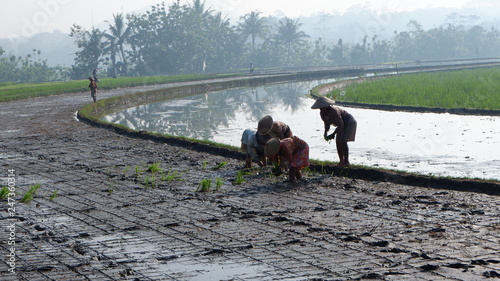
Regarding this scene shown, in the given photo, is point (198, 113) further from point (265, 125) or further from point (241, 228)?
point (241, 228)

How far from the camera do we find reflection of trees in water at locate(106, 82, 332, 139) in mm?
18703

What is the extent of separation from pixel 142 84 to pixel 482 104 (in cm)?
2595

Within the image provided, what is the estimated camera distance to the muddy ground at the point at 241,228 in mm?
4887

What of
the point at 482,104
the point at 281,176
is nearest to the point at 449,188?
the point at 281,176

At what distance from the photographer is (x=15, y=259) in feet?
17.2

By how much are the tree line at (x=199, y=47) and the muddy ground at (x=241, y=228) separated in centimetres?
5442

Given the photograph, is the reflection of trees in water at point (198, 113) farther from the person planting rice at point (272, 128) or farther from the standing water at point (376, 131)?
the person planting rice at point (272, 128)

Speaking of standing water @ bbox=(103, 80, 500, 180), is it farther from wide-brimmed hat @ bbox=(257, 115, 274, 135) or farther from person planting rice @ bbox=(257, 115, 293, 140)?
wide-brimmed hat @ bbox=(257, 115, 274, 135)

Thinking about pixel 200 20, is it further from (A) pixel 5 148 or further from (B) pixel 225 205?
(B) pixel 225 205

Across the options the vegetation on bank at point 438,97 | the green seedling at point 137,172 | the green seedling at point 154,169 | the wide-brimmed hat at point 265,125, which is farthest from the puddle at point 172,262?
the vegetation on bank at point 438,97

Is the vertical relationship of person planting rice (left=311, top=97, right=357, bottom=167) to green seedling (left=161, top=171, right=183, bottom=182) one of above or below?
above

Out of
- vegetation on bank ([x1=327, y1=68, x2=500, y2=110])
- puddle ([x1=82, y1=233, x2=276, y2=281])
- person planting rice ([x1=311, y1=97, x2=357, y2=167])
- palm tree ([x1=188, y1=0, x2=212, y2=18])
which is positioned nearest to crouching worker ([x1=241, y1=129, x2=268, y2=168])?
person planting rice ([x1=311, y1=97, x2=357, y2=167])

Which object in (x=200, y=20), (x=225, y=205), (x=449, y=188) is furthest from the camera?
(x=200, y=20)

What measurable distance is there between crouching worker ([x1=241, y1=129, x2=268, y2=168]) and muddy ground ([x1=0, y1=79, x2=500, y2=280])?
0.18 m
